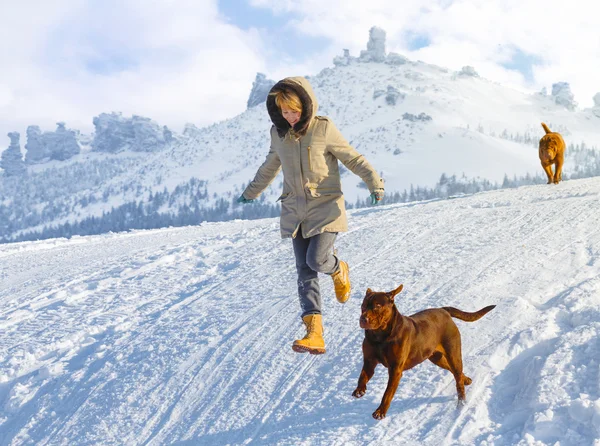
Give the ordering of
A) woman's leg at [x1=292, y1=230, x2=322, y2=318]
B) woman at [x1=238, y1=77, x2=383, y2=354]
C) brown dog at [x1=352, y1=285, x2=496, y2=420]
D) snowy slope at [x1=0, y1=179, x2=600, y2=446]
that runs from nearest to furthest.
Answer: brown dog at [x1=352, y1=285, x2=496, y2=420] < snowy slope at [x1=0, y1=179, x2=600, y2=446] < woman at [x1=238, y1=77, x2=383, y2=354] < woman's leg at [x1=292, y1=230, x2=322, y2=318]

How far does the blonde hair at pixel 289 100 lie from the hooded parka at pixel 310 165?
4cm

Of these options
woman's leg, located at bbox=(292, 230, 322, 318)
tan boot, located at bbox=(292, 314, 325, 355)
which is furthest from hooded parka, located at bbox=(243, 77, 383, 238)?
tan boot, located at bbox=(292, 314, 325, 355)

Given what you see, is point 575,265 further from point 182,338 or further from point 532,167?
point 532,167

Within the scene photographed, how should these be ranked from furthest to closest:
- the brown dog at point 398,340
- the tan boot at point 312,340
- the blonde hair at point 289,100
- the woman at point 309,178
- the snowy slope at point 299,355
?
the tan boot at point 312,340 → the woman at point 309,178 → the blonde hair at point 289,100 → the snowy slope at point 299,355 → the brown dog at point 398,340

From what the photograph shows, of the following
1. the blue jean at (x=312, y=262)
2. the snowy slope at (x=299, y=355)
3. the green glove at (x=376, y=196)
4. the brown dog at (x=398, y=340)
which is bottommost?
the snowy slope at (x=299, y=355)

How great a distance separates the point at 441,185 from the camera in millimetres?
146125

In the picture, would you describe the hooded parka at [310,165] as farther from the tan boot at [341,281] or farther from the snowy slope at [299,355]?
the snowy slope at [299,355]

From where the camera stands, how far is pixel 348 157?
3.96m

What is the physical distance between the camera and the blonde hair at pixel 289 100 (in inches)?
146

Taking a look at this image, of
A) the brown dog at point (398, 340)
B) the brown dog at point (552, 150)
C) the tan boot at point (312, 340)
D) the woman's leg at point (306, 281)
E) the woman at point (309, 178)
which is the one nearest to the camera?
the brown dog at point (398, 340)

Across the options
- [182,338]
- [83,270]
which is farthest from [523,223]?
[83,270]

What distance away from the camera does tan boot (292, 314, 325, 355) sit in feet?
12.9

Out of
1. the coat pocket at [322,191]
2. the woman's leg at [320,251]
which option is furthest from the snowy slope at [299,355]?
the coat pocket at [322,191]

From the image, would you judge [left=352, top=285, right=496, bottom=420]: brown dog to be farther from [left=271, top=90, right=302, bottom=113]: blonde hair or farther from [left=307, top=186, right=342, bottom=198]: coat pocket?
[left=271, top=90, right=302, bottom=113]: blonde hair
